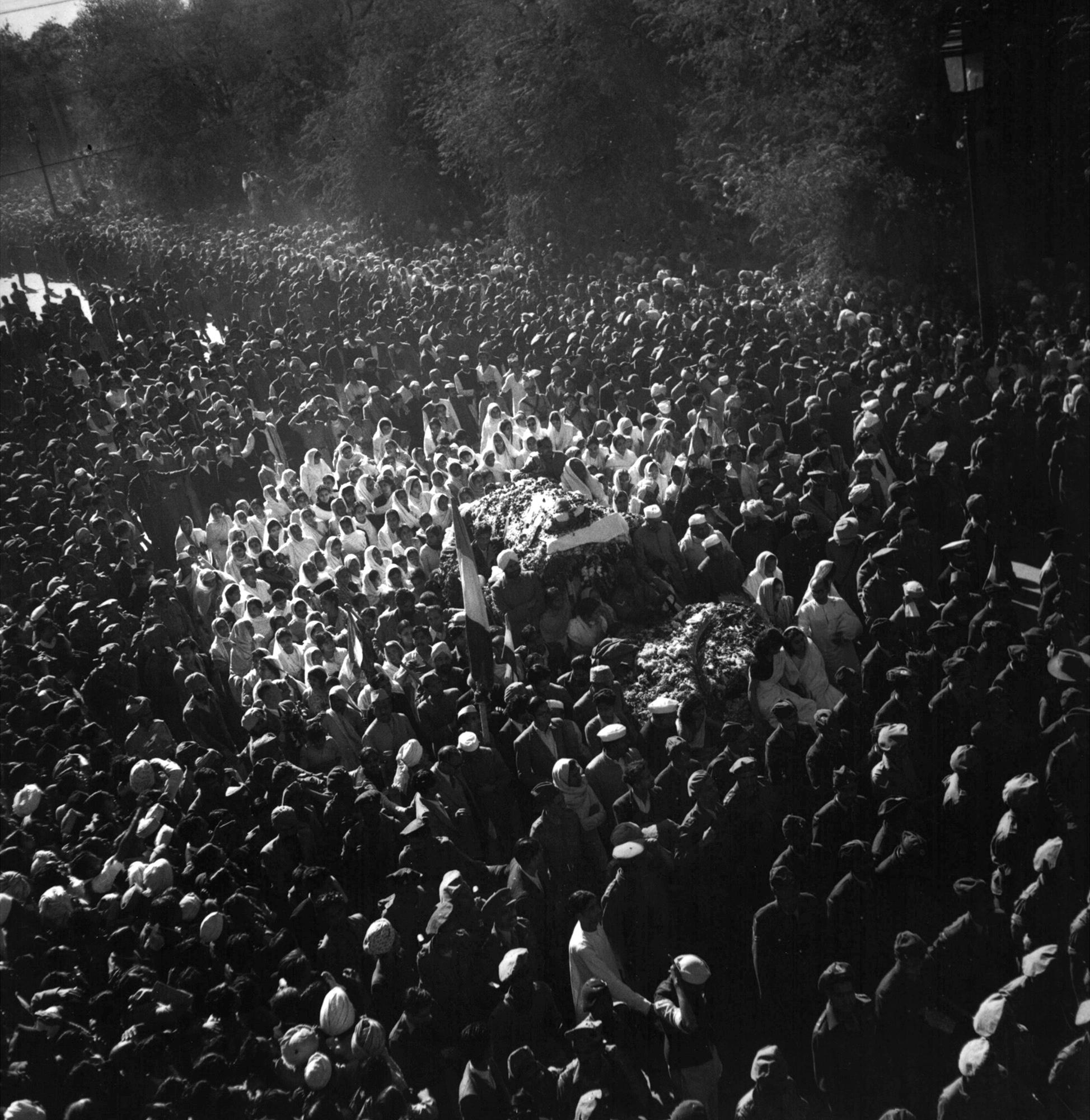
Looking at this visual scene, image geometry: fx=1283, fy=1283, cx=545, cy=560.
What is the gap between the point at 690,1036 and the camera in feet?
18.1

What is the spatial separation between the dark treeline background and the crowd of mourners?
2.88 metres

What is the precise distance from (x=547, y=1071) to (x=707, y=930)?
4.35 ft

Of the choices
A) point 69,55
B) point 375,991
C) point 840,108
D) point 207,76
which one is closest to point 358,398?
point 840,108

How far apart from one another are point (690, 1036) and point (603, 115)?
75.0 feet

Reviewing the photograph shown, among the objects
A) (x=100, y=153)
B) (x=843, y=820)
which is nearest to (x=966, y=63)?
(x=843, y=820)

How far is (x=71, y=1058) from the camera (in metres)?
6.15

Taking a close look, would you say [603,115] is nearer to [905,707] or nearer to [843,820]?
[905,707]

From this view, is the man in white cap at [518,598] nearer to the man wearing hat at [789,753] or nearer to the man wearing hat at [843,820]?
the man wearing hat at [789,753]

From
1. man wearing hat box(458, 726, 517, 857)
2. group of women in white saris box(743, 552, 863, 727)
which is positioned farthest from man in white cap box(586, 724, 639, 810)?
group of women in white saris box(743, 552, 863, 727)

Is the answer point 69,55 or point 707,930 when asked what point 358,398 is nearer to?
point 707,930

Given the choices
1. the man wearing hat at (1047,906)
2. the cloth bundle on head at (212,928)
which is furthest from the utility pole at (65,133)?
the man wearing hat at (1047,906)

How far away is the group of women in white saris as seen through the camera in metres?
7.91

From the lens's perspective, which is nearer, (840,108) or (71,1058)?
(71,1058)

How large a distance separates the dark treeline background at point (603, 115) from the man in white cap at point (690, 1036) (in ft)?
29.3
